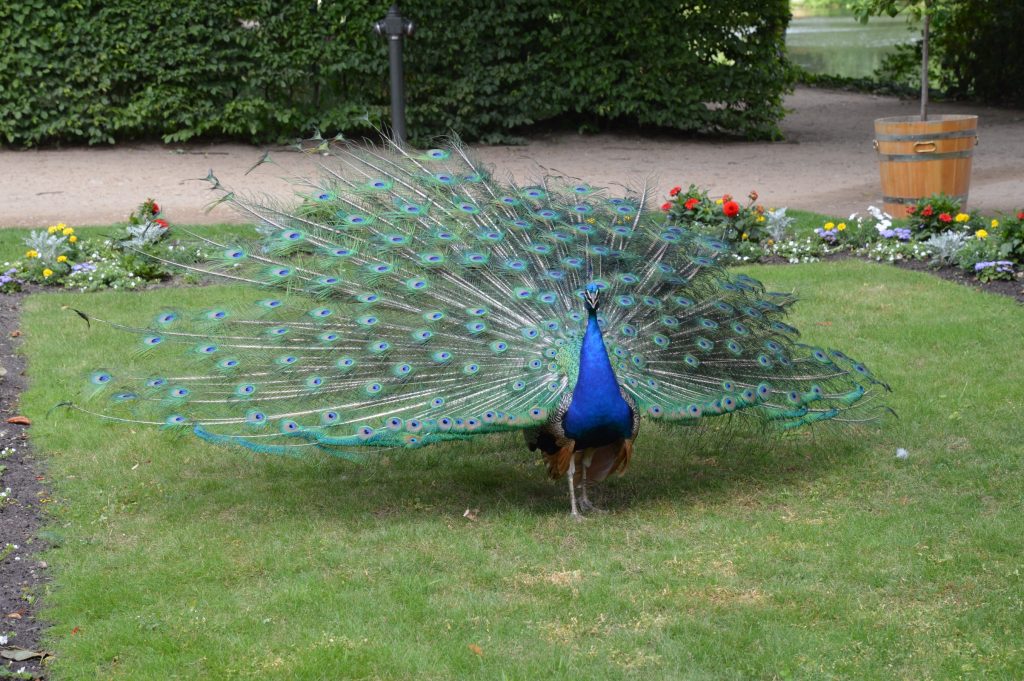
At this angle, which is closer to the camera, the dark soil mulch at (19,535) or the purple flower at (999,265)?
the dark soil mulch at (19,535)

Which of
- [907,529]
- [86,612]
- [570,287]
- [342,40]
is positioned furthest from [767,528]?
[342,40]

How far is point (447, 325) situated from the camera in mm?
5758

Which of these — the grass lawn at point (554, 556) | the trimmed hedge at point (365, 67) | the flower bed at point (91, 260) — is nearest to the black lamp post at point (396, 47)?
the flower bed at point (91, 260)

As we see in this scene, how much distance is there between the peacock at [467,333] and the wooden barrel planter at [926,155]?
540 centimetres

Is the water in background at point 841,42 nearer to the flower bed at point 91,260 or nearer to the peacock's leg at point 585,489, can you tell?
the flower bed at point 91,260

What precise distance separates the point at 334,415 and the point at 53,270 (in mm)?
5725

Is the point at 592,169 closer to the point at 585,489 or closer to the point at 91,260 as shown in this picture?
the point at 91,260

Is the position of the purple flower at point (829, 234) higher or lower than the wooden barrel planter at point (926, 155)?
lower

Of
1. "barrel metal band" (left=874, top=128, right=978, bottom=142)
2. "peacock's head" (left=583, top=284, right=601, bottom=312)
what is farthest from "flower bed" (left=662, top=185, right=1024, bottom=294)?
"peacock's head" (left=583, top=284, right=601, bottom=312)

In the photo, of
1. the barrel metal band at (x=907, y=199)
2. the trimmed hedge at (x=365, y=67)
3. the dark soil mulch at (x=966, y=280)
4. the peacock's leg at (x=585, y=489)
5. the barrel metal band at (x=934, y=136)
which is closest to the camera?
the peacock's leg at (x=585, y=489)

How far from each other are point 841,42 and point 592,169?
25261 mm

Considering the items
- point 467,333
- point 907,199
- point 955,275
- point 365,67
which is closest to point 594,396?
point 467,333

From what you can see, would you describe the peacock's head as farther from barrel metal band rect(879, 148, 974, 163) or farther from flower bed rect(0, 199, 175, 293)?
barrel metal band rect(879, 148, 974, 163)

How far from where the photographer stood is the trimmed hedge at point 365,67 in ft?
48.9
